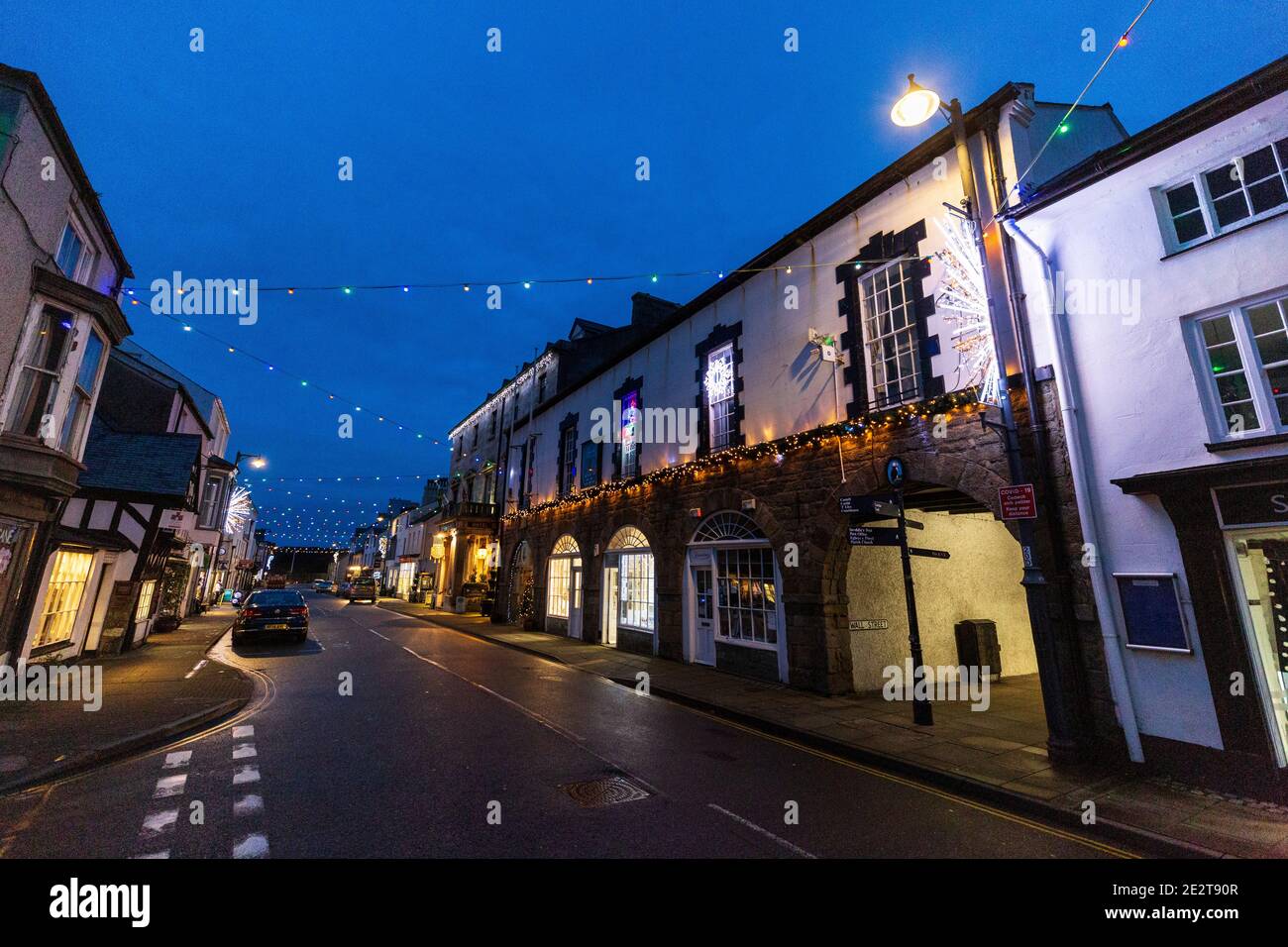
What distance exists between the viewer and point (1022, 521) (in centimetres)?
660

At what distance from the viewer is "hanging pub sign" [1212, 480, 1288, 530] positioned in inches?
204

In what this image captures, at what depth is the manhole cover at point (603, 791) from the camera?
497 cm

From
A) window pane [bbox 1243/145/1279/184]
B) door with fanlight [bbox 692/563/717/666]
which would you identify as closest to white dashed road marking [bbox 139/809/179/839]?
door with fanlight [bbox 692/563/717/666]

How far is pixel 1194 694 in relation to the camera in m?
5.58

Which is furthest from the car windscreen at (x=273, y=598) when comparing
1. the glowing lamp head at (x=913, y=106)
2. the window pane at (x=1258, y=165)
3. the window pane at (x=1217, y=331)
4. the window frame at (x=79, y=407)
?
the window pane at (x=1258, y=165)

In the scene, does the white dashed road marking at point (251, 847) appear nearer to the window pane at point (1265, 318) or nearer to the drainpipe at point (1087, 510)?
the drainpipe at point (1087, 510)

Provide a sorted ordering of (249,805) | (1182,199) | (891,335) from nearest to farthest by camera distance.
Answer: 1. (249,805)
2. (1182,199)
3. (891,335)

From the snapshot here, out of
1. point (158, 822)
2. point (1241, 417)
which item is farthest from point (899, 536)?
point (158, 822)

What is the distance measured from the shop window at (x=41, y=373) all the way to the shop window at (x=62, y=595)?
4.06m

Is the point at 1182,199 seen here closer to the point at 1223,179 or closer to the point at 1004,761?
the point at 1223,179

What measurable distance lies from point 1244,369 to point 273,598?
21.5 metres
